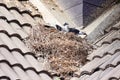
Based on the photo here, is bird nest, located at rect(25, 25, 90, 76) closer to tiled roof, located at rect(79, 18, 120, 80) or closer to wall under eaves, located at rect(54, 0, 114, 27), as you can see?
tiled roof, located at rect(79, 18, 120, 80)

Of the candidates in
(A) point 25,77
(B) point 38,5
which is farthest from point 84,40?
(A) point 25,77

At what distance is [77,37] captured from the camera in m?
6.17

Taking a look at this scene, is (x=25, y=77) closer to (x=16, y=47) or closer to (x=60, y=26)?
(x=16, y=47)

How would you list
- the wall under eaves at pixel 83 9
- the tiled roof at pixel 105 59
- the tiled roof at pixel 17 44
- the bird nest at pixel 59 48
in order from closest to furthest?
the tiled roof at pixel 17 44 < the tiled roof at pixel 105 59 < the bird nest at pixel 59 48 < the wall under eaves at pixel 83 9

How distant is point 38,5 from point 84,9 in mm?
726

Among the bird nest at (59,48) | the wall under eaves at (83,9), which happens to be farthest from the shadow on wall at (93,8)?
the bird nest at (59,48)

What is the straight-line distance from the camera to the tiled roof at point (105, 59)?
4953 mm

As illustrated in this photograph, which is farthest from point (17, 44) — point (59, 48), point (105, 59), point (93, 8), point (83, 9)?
point (93, 8)

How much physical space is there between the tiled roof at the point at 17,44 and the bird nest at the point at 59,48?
0.15 m

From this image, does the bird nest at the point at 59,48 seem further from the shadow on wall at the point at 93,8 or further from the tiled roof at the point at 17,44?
the shadow on wall at the point at 93,8

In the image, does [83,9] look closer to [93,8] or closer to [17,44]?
[93,8]

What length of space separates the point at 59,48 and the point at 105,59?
0.63m

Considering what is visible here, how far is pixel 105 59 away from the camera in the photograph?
17.6 ft

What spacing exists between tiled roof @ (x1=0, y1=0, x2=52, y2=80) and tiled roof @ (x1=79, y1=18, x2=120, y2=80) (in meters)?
0.51
